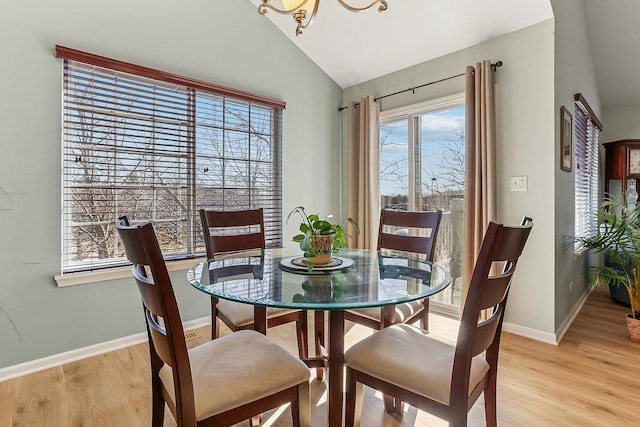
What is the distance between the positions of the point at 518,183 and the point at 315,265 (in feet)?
6.32

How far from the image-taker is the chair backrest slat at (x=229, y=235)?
7.11 ft

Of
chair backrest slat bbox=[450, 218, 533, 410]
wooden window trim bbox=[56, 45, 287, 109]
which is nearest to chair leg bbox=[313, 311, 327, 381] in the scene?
chair backrest slat bbox=[450, 218, 533, 410]

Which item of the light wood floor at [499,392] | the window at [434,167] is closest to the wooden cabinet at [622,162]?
the light wood floor at [499,392]

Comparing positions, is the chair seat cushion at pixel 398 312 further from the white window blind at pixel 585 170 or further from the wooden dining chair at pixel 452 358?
the white window blind at pixel 585 170

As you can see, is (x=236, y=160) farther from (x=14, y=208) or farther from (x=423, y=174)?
(x=423, y=174)

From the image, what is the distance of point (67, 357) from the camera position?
7.35 ft

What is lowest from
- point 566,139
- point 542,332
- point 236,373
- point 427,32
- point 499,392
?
point 499,392

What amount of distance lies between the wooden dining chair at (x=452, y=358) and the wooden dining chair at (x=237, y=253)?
64cm

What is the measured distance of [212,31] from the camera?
2885 millimetres

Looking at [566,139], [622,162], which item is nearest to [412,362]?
[566,139]

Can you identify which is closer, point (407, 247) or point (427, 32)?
point (407, 247)

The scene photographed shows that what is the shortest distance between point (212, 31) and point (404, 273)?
2607 millimetres

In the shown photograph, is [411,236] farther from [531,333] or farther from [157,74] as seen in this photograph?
[157,74]

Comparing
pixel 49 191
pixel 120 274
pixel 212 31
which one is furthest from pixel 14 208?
pixel 212 31
